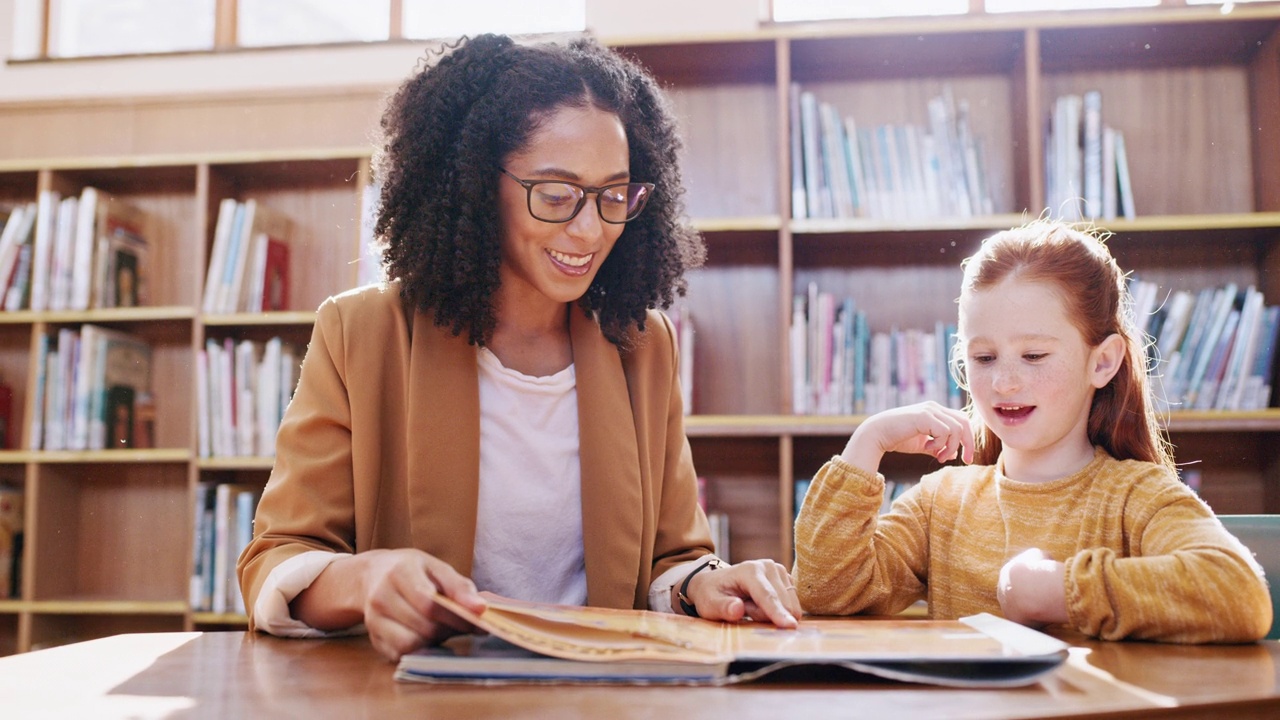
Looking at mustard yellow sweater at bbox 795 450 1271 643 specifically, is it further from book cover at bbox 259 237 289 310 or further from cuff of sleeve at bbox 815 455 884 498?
book cover at bbox 259 237 289 310

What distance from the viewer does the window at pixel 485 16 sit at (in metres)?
3.31

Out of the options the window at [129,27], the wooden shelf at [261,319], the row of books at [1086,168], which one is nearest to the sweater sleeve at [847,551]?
the row of books at [1086,168]

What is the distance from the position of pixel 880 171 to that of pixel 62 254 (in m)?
2.39

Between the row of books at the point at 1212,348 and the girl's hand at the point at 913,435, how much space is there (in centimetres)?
154

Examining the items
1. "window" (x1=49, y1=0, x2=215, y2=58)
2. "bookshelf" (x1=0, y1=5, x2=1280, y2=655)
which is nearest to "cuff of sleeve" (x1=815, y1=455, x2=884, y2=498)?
"bookshelf" (x1=0, y1=5, x2=1280, y2=655)

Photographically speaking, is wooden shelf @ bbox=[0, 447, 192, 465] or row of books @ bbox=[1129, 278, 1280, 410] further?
wooden shelf @ bbox=[0, 447, 192, 465]

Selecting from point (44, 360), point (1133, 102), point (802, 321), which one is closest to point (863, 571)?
point (802, 321)

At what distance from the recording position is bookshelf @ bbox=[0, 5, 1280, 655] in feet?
8.82

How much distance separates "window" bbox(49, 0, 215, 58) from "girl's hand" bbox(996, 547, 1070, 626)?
3241mm

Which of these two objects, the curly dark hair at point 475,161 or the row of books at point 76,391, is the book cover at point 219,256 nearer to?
the row of books at point 76,391

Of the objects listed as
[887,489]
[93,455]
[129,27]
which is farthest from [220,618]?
[129,27]

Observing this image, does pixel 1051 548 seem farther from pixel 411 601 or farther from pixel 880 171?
pixel 880 171

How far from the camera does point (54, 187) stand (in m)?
3.13

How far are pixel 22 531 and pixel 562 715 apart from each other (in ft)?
10.3
